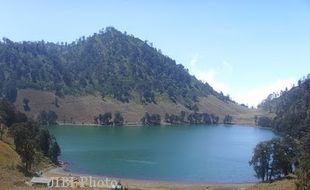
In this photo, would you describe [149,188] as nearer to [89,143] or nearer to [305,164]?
[305,164]

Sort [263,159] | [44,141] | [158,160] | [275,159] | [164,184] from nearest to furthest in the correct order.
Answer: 1. [164,184]
2. [275,159]
3. [263,159]
4. [44,141]
5. [158,160]

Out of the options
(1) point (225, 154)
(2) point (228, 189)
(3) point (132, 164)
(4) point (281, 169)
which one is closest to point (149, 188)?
(2) point (228, 189)

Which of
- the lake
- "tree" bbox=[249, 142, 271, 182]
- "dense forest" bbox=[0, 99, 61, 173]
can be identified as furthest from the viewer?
the lake

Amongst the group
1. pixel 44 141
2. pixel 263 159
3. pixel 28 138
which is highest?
pixel 28 138

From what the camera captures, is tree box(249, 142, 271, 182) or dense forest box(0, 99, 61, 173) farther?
tree box(249, 142, 271, 182)

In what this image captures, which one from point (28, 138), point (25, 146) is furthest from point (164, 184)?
point (28, 138)

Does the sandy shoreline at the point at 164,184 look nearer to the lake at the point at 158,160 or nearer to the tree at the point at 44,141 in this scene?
the lake at the point at 158,160

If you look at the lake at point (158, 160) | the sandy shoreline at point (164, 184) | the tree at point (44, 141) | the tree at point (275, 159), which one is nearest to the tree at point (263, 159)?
the tree at point (275, 159)

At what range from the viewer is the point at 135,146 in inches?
7343

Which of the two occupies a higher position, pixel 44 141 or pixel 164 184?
pixel 44 141

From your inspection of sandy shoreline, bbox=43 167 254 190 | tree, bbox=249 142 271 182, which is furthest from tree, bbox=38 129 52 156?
tree, bbox=249 142 271 182

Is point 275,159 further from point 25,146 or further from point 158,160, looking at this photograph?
point 25,146

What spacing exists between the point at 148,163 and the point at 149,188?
47411 millimetres

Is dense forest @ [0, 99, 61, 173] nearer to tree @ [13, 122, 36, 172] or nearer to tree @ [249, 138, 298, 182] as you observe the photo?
tree @ [13, 122, 36, 172]
